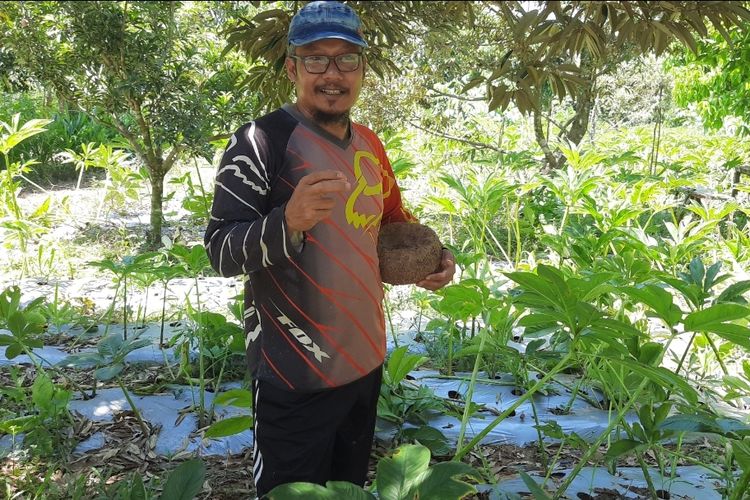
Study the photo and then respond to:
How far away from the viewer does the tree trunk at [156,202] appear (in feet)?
14.0

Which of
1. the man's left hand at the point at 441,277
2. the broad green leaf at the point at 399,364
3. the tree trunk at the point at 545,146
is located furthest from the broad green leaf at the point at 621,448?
the tree trunk at the point at 545,146

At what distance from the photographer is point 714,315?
1.22 meters

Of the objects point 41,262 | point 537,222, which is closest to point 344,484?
point 41,262

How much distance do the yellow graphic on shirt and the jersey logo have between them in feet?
0.79

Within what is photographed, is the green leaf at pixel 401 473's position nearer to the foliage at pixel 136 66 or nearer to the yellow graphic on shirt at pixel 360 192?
the yellow graphic on shirt at pixel 360 192

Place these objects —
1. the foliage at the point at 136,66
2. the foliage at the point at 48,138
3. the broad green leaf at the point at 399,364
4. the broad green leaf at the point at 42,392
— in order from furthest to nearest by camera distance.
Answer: the foliage at the point at 48,138 < the foliage at the point at 136,66 < the broad green leaf at the point at 399,364 < the broad green leaf at the point at 42,392

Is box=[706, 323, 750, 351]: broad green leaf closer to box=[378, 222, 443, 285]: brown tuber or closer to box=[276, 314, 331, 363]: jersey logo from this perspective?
box=[378, 222, 443, 285]: brown tuber

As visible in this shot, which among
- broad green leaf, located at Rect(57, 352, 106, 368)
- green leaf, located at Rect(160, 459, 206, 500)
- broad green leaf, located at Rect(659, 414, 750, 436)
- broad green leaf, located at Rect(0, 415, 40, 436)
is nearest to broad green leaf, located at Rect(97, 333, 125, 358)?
broad green leaf, located at Rect(57, 352, 106, 368)

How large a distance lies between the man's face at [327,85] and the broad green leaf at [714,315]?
79 centimetres

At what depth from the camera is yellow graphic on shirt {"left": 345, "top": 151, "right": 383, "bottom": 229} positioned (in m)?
1.37

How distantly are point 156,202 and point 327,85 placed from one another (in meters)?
3.40

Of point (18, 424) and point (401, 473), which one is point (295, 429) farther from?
point (18, 424)

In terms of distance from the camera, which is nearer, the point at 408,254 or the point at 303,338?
the point at 303,338

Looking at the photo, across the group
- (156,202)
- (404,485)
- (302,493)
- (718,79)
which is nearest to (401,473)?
(404,485)
